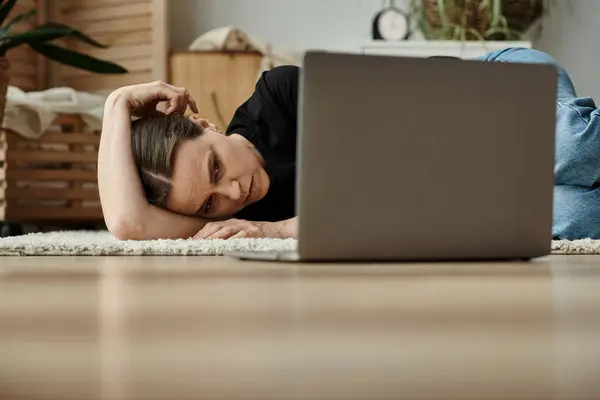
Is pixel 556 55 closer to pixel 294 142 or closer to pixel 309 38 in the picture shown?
pixel 309 38

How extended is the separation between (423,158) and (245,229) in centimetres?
81

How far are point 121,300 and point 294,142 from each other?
1.50 m

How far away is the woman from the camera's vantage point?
5.33ft

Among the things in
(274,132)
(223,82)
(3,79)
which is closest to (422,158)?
(274,132)

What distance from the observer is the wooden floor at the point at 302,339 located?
0.28 meters

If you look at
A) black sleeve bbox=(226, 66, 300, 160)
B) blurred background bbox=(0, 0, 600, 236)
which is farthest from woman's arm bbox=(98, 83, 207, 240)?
blurred background bbox=(0, 0, 600, 236)

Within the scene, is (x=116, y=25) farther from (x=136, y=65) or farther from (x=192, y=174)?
(x=192, y=174)

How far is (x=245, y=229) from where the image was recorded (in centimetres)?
171

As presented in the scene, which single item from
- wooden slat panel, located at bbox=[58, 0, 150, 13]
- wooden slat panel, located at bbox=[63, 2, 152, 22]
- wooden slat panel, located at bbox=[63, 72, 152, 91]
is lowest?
wooden slat panel, located at bbox=[63, 72, 152, 91]

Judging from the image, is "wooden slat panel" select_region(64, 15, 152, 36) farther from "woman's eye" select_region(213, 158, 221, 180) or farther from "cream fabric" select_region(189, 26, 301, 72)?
"woman's eye" select_region(213, 158, 221, 180)

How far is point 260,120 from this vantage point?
2.07m

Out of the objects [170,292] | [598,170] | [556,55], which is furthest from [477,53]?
[170,292]

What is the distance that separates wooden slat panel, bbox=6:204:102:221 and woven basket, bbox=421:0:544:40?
1706mm

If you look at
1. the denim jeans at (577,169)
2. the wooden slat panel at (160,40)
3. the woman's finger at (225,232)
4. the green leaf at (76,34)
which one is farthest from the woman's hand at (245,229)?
the wooden slat panel at (160,40)
